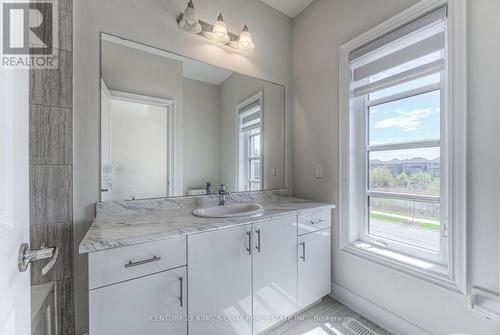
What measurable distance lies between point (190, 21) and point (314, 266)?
210 centimetres

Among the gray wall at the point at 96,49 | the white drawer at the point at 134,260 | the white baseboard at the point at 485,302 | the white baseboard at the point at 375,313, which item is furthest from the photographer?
the white baseboard at the point at 375,313

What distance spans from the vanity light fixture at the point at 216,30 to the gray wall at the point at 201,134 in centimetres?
38

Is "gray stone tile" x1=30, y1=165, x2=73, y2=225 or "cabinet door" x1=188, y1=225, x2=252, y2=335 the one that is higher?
"gray stone tile" x1=30, y1=165, x2=73, y2=225

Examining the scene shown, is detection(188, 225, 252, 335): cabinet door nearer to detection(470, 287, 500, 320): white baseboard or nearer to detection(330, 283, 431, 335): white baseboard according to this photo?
detection(330, 283, 431, 335): white baseboard

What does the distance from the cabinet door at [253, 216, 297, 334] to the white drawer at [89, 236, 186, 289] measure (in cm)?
50

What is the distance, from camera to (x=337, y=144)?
1830 mm

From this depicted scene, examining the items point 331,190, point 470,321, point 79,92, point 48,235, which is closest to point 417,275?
point 470,321

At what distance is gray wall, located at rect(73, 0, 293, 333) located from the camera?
1275 mm

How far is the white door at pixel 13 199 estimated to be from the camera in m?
0.48

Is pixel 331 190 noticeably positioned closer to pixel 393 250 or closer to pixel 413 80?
pixel 393 250

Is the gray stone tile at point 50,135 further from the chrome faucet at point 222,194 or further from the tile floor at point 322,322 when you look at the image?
the tile floor at point 322,322

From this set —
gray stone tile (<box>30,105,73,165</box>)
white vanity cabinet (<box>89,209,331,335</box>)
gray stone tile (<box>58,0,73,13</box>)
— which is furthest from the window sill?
gray stone tile (<box>58,0,73,13</box>)

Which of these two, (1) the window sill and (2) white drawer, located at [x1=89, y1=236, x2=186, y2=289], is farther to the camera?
(1) the window sill

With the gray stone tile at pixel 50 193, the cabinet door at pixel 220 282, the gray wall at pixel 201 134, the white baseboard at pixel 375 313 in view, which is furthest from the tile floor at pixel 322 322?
the gray stone tile at pixel 50 193
